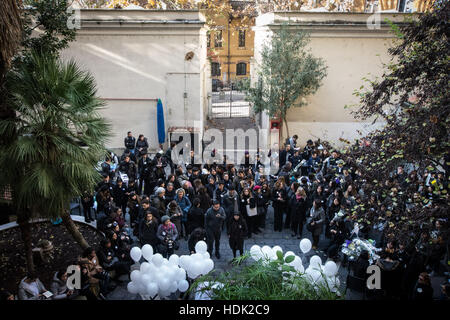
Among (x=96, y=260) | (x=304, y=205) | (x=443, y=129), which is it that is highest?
(x=443, y=129)

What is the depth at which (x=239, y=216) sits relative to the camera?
882cm

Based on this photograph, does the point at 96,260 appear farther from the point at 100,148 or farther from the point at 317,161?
the point at 317,161

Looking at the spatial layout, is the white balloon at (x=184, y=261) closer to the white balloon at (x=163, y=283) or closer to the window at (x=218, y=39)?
the white balloon at (x=163, y=283)

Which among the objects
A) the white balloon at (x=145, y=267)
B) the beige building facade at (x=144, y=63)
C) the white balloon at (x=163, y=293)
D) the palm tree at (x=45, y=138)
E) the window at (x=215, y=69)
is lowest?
the white balloon at (x=163, y=293)

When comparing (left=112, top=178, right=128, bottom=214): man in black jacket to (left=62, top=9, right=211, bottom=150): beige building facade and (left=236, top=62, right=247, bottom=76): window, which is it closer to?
(left=62, top=9, right=211, bottom=150): beige building facade

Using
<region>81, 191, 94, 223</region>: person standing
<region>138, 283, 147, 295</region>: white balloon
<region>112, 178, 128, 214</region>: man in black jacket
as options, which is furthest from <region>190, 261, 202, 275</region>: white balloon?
<region>112, 178, 128, 214</region>: man in black jacket

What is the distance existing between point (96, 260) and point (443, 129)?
6812 millimetres

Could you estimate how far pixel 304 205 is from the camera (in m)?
10.1

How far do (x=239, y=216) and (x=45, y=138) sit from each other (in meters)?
4.70

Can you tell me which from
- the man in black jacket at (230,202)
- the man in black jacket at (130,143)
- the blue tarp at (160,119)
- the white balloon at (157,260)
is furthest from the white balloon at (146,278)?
the blue tarp at (160,119)

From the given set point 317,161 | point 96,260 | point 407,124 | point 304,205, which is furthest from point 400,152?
point 317,161

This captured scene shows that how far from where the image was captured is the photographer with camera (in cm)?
841

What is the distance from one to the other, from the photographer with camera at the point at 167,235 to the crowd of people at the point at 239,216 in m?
0.02

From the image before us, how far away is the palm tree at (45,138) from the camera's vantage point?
609cm
